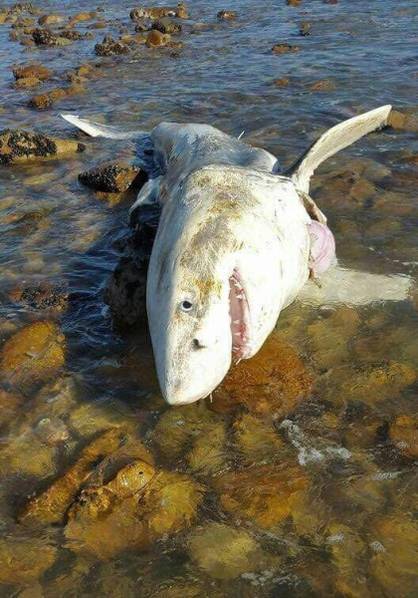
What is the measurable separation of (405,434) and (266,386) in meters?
0.93

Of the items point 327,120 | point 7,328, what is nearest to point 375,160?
point 327,120

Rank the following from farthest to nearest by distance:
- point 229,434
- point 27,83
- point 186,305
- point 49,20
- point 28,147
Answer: point 49,20 < point 27,83 < point 28,147 < point 229,434 < point 186,305

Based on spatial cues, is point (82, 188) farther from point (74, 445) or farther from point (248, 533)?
point (248, 533)

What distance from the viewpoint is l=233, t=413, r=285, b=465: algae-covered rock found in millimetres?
3676

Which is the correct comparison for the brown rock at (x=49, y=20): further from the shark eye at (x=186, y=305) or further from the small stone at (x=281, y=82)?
the shark eye at (x=186, y=305)

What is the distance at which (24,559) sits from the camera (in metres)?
3.15

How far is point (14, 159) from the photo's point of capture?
8789mm

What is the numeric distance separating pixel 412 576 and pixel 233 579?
2.71 feet

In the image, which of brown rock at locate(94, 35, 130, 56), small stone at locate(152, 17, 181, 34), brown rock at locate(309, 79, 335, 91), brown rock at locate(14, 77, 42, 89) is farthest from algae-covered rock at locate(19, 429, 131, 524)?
small stone at locate(152, 17, 181, 34)

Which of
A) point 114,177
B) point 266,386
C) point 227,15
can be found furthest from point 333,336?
point 227,15

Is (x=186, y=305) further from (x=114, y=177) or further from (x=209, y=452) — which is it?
(x=114, y=177)

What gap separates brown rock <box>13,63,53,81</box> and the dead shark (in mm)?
9885

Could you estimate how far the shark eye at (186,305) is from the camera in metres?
3.46

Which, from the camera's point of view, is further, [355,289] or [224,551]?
[355,289]
